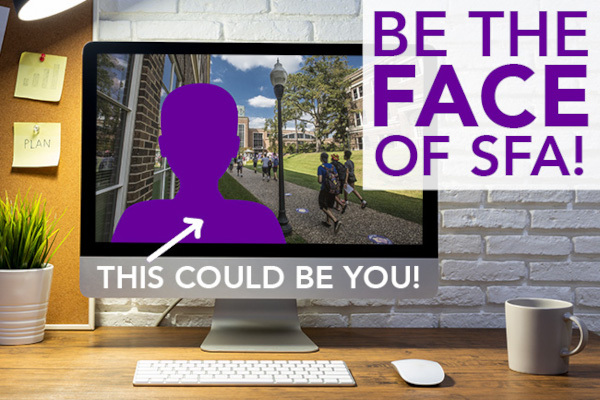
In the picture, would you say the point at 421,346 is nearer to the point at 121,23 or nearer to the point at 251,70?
the point at 251,70

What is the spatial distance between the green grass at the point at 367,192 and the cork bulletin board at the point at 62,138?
2.08 feet

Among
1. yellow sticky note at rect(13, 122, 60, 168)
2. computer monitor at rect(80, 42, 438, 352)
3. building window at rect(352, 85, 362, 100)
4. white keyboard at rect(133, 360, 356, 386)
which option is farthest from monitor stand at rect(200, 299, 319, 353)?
yellow sticky note at rect(13, 122, 60, 168)

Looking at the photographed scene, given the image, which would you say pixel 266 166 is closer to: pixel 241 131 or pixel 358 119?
pixel 241 131

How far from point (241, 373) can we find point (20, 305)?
0.57 metres

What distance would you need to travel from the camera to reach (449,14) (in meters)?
1.46

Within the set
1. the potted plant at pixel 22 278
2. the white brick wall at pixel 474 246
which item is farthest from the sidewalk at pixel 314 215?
the potted plant at pixel 22 278

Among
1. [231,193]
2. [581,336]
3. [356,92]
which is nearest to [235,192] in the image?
[231,193]

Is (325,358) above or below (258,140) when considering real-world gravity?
below

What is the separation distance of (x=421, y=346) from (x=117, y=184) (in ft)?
2.63

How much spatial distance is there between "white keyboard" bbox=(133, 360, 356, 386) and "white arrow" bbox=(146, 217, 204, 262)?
240 millimetres

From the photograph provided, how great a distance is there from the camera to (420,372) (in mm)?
955

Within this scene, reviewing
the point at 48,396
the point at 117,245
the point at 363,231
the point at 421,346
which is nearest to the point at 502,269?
the point at 421,346

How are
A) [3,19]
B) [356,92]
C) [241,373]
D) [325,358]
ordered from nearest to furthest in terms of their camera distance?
1. [241,373]
2. [325,358]
3. [356,92]
4. [3,19]

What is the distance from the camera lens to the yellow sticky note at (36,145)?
136 cm
